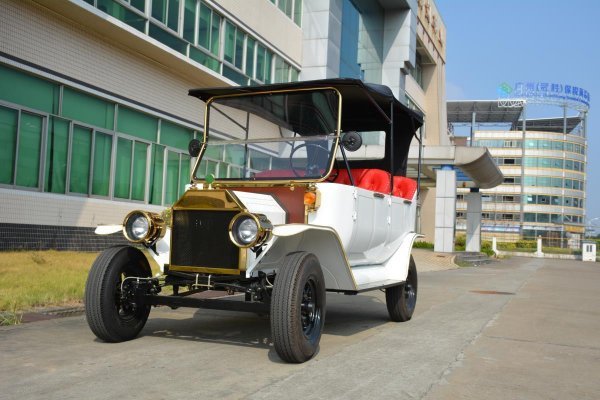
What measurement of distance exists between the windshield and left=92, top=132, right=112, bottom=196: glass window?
9618 mm

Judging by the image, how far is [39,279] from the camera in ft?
32.1

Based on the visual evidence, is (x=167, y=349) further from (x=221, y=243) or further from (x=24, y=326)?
(x=24, y=326)

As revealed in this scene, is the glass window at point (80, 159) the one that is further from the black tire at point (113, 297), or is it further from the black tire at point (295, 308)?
the black tire at point (295, 308)

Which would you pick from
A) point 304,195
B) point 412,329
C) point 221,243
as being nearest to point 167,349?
point 221,243

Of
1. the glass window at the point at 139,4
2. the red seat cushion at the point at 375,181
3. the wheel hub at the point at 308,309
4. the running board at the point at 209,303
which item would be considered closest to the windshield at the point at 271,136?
the red seat cushion at the point at 375,181

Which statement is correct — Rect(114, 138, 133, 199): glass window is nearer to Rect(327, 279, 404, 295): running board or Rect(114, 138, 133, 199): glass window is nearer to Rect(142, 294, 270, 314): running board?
Rect(327, 279, 404, 295): running board

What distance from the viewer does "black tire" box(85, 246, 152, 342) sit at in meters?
5.83

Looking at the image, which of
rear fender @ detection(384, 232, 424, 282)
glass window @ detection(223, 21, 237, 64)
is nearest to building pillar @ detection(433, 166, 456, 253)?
glass window @ detection(223, 21, 237, 64)

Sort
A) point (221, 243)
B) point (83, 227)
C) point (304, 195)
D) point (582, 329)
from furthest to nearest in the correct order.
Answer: point (83, 227) < point (582, 329) < point (304, 195) < point (221, 243)

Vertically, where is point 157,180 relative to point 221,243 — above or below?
above

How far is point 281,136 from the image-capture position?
7.26 metres

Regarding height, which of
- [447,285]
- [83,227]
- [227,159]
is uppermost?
[227,159]

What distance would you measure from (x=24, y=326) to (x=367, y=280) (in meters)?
3.80

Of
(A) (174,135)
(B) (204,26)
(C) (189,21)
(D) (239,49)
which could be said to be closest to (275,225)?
(A) (174,135)
